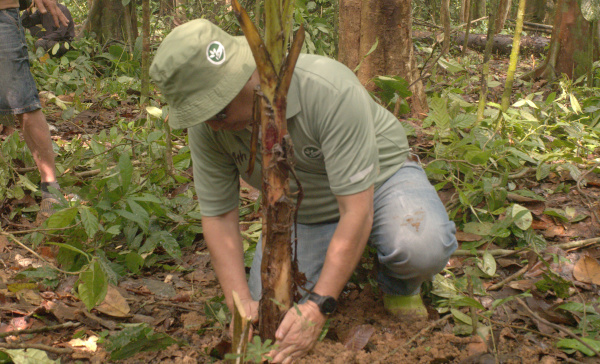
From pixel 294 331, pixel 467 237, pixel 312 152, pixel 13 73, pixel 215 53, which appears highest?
pixel 215 53

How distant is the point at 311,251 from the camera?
238 cm

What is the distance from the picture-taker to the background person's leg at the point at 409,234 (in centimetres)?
203

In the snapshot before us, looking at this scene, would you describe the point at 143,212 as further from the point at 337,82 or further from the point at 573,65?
the point at 573,65

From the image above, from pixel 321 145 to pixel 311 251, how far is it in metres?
0.62

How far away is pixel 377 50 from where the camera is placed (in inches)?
147

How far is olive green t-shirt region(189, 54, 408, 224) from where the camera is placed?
1828 mm

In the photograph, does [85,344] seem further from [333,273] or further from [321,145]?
[321,145]

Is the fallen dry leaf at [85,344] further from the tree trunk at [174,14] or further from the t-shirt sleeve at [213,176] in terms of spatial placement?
the tree trunk at [174,14]

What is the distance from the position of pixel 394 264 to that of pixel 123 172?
4.55 feet

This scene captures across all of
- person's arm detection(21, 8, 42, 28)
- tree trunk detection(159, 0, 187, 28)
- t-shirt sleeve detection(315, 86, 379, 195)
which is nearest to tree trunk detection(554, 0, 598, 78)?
t-shirt sleeve detection(315, 86, 379, 195)

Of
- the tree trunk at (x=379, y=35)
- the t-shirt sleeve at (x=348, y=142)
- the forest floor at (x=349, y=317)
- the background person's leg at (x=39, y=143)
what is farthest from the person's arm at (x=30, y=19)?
the t-shirt sleeve at (x=348, y=142)

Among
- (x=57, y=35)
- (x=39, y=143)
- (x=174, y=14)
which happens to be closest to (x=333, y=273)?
(x=39, y=143)

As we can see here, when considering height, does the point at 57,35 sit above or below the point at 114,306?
above

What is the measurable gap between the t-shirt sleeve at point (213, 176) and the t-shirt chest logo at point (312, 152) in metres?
0.33
